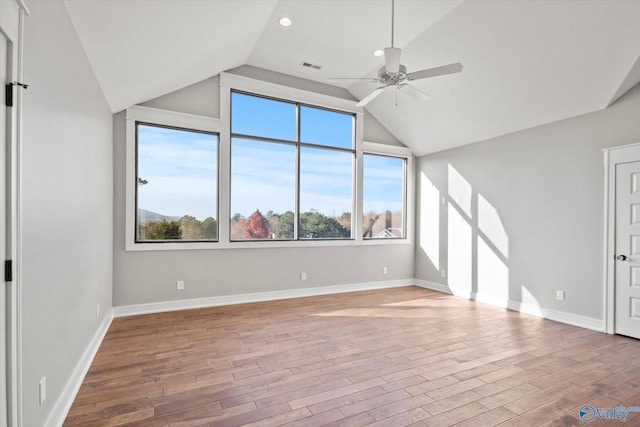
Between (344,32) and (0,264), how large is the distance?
4.23 metres

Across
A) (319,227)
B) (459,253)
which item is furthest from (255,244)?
(459,253)

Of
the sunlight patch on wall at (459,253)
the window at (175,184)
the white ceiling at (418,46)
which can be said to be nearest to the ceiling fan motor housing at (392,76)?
the white ceiling at (418,46)

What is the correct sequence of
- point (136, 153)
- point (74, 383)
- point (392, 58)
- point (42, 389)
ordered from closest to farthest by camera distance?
point (42, 389), point (74, 383), point (392, 58), point (136, 153)

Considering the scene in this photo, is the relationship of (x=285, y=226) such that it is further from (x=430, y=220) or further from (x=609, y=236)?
(x=609, y=236)

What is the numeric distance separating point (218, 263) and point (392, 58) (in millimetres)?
3710

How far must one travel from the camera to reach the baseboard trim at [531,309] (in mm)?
4164

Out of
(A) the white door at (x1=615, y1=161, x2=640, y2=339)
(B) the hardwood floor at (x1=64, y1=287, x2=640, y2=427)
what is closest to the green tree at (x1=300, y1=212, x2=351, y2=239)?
(B) the hardwood floor at (x1=64, y1=287, x2=640, y2=427)

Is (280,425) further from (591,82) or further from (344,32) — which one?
(591,82)

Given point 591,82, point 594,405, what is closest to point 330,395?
point 594,405

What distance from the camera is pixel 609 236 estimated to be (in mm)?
3990

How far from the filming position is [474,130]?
214 inches

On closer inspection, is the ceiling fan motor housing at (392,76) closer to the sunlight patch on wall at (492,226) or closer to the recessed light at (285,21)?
the recessed light at (285,21)

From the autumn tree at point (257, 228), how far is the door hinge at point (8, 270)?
12.6 ft

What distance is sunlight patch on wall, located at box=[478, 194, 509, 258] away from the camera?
17.1ft
